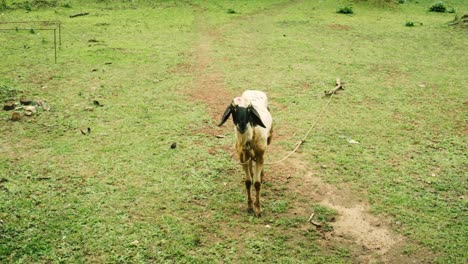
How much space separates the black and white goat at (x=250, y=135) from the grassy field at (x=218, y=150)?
60cm

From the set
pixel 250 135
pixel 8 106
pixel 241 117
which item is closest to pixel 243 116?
pixel 241 117

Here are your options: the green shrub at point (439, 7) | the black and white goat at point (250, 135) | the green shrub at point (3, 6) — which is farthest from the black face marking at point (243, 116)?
the green shrub at point (439, 7)

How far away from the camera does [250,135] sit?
679 centimetres

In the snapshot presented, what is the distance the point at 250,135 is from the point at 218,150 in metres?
2.73

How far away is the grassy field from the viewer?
6.59m

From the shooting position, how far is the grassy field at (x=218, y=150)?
6.59 m

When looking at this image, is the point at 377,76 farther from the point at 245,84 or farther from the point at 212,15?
the point at 212,15

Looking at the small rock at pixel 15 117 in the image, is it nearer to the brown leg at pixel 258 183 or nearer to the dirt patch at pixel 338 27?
the brown leg at pixel 258 183

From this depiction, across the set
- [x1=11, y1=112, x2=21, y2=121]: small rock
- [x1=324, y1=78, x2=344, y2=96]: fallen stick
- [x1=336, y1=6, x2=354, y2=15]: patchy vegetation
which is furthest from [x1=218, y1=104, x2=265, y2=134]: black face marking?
[x1=336, y1=6, x2=354, y2=15]: patchy vegetation

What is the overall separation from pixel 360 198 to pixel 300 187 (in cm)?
114

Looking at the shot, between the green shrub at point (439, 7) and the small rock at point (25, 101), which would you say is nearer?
the small rock at point (25, 101)

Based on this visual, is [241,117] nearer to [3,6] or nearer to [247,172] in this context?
[247,172]

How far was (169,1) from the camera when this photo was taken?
27.8 metres

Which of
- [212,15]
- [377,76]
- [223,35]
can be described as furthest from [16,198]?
[212,15]
